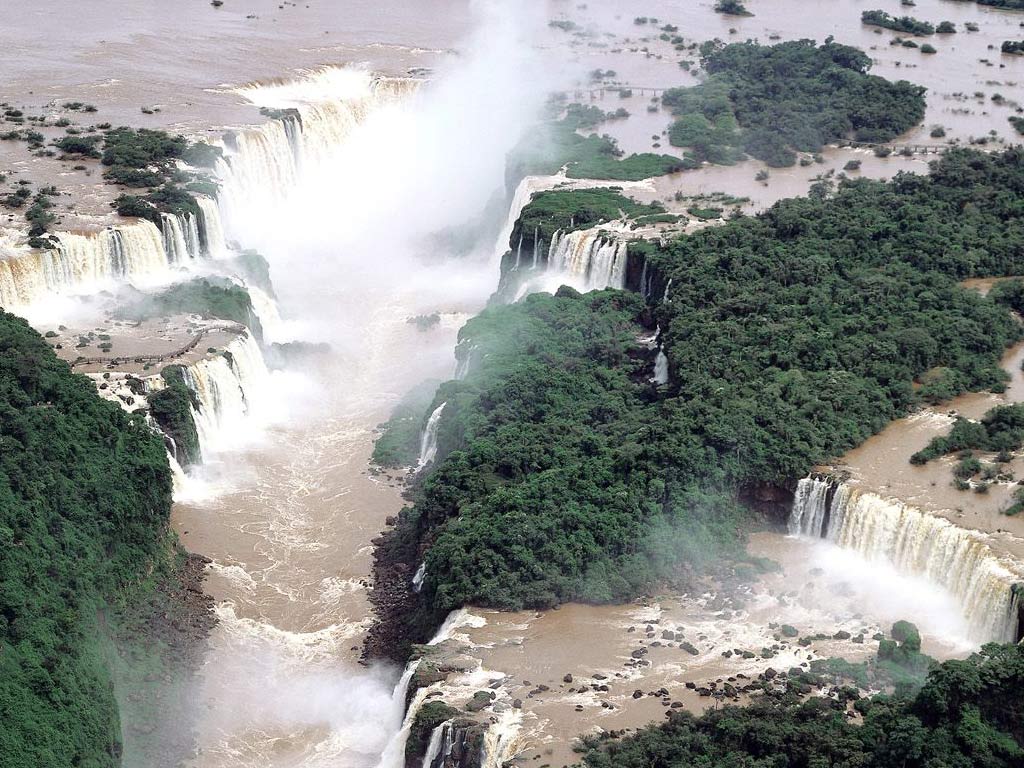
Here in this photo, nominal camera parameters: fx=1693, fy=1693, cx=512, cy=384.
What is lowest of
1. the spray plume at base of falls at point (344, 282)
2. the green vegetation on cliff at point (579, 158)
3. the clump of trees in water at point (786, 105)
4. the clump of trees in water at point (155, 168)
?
the spray plume at base of falls at point (344, 282)

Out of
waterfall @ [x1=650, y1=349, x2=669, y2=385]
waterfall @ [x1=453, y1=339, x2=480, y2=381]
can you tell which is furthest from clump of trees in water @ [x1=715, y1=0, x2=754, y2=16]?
waterfall @ [x1=650, y1=349, x2=669, y2=385]

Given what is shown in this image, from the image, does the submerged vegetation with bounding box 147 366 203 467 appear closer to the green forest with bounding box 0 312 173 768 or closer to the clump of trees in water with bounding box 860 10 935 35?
the green forest with bounding box 0 312 173 768

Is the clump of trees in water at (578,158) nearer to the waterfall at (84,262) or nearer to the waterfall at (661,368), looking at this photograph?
the waterfall at (661,368)

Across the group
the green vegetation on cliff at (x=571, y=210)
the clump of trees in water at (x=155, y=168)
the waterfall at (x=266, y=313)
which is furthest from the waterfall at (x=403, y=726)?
the clump of trees in water at (x=155, y=168)

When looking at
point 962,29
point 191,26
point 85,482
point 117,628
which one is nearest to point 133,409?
point 85,482

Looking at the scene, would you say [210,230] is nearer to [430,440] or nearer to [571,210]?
[571,210]

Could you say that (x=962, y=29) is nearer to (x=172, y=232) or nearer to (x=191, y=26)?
(x=191, y=26)

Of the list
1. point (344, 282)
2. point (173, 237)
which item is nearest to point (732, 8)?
point (344, 282)

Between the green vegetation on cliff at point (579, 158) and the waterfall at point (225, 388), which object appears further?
the green vegetation on cliff at point (579, 158)
